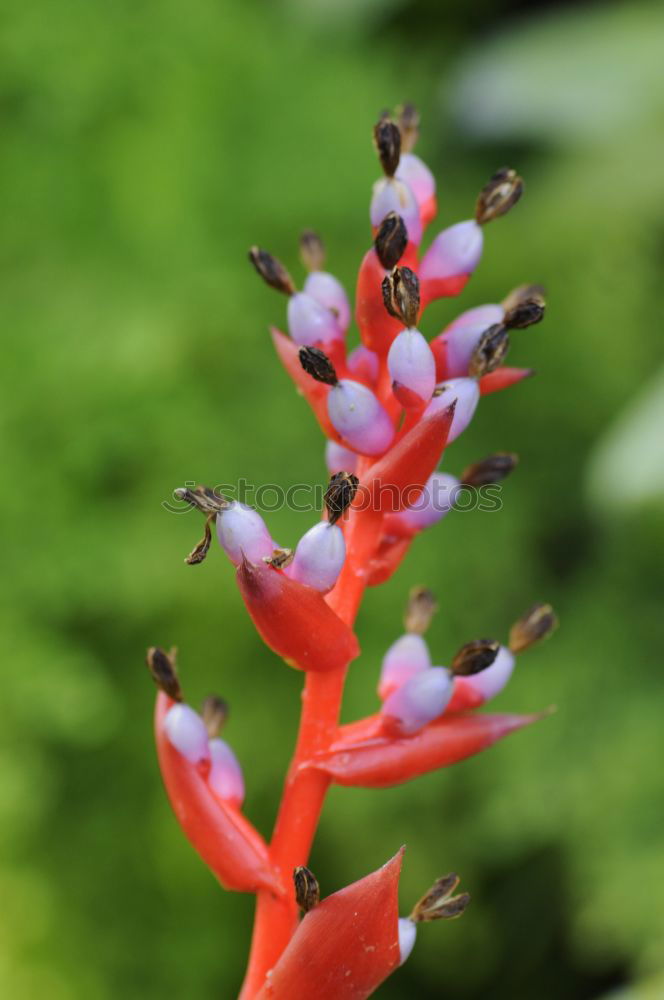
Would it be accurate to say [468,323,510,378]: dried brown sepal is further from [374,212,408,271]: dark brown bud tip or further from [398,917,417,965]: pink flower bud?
[398,917,417,965]: pink flower bud

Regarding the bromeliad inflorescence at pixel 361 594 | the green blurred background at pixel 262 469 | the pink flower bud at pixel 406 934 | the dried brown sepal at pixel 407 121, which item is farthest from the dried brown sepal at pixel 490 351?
the green blurred background at pixel 262 469

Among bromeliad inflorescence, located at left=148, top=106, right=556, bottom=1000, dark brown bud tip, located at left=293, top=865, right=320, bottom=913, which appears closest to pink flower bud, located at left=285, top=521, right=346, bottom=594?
bromeliad inflorescence, located at left=148, top=106, right=556, bottom=1000

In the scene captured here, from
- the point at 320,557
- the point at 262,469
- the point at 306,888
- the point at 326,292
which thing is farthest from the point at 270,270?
the point at 262,469

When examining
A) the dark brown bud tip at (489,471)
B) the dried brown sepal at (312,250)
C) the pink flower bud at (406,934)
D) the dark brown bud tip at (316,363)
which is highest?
the dried brown sepal at (312,250)

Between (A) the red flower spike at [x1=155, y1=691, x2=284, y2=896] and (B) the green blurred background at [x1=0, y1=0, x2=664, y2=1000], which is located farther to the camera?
(B) the green blurred background at [x1=0, y1=0, x2=664, y2=1000]

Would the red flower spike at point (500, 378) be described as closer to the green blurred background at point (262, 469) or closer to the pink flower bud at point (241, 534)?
the pink flower bud at point (241, 534)

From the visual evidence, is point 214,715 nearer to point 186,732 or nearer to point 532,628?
point 186,732

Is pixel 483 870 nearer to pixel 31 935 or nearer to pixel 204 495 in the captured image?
pixel 31 935
